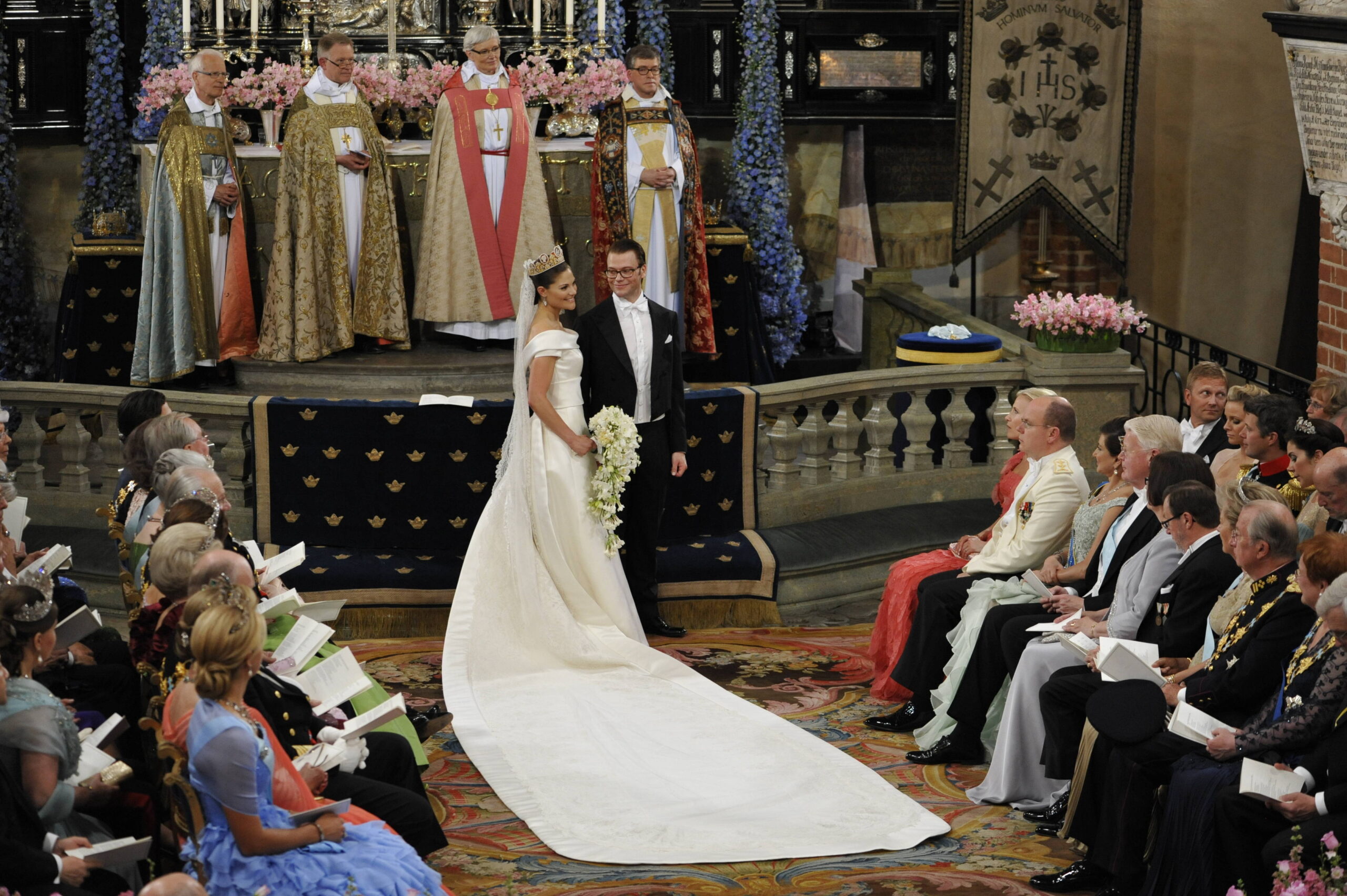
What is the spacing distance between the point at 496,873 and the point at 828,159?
827 cm

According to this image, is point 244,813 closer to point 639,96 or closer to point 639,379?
point 639,379

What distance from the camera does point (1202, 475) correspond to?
5.20 m

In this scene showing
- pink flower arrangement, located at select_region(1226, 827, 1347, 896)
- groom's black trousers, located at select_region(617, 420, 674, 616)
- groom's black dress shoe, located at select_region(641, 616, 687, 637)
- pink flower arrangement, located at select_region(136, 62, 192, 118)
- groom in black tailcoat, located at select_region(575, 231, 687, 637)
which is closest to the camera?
pink flower arrangement, located at select_region(1226, 827, 1347, 896)

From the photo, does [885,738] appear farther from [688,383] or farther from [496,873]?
[688,383]

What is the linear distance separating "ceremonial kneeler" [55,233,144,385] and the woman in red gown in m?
5.06

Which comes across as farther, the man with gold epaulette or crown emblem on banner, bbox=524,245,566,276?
crown emblem on banner, bbox=524,245,566,276

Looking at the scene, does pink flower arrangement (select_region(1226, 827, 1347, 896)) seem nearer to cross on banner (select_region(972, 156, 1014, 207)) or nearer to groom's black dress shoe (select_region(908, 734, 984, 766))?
groom's black dress shoe (select_region(908, 734, 984, 766))

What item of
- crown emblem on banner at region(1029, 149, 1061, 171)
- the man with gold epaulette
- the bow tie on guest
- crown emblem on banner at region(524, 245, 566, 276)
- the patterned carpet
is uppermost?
crown emblem on banner at region(1029, 149, 1061, 171)

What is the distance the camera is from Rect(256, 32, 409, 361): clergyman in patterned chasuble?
9.03 meters

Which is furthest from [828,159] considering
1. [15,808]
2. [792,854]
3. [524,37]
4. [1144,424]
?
[15,808]

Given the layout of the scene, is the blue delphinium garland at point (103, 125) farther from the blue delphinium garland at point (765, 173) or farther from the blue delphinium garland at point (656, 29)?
the blue delphinium garland at point (765, 173)

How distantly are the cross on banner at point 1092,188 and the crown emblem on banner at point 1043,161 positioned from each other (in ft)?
0.50

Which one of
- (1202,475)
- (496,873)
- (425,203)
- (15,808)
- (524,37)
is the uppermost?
(524,37)

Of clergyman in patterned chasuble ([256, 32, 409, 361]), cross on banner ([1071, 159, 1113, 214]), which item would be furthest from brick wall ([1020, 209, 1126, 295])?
clergyman in patterned chasuble ([256, 32, 409, 361])
